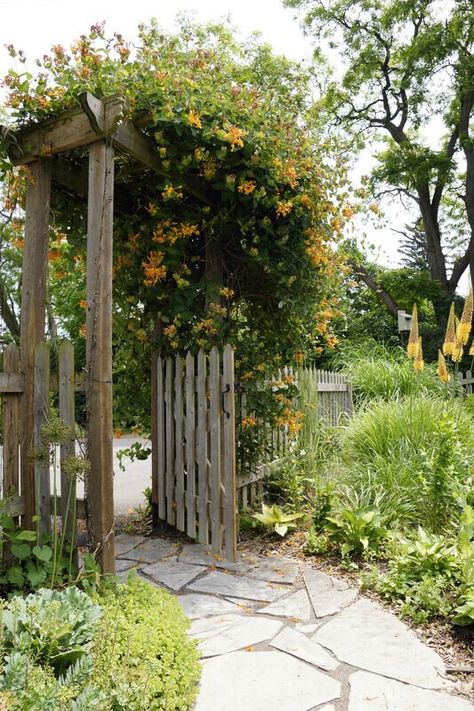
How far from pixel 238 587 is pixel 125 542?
45.0 inches

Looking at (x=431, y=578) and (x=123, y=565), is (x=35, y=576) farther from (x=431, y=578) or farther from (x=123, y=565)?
(x=431, y=578)

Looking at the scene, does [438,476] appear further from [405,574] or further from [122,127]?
[122,127]

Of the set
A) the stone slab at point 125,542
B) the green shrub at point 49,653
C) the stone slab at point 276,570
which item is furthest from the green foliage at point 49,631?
the stone slab at point 125,542

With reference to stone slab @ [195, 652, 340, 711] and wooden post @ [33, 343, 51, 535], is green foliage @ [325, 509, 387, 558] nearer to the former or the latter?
stone slab @ [195, 652, 340, 711]

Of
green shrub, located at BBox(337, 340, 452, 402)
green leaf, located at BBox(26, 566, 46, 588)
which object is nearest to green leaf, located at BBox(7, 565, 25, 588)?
green leaf, located at BBox(26, 566, 46, 588)

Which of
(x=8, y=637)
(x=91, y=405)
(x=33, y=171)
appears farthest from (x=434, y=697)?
(x=33, y=171)

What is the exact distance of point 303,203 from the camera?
144 inches

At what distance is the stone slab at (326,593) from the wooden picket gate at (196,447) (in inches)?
20.7

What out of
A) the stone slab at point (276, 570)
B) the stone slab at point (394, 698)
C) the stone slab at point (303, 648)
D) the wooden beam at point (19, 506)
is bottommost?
the stone slab at point (394, 698)

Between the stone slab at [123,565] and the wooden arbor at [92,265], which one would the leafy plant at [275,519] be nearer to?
the stone slab at [123,565]

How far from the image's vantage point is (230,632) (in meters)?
2.40

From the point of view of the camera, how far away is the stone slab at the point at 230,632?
2.26 metres

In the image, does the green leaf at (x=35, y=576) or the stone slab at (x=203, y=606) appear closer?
the green leaf at (x=35, y=576)

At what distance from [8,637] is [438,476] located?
2594 mm
